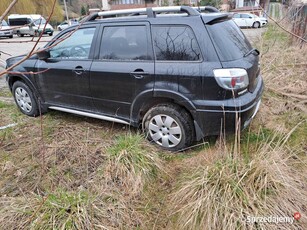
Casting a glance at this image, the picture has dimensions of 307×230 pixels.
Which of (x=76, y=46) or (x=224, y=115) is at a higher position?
(x=76, y=46)

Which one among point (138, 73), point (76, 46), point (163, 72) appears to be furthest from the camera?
point (76, 46)

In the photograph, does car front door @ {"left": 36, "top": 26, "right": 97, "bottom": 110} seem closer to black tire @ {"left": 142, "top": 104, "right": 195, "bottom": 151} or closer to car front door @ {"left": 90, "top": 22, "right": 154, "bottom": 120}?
car front door @ {"left": 90, "top": 22, "right": 154, "bottom": 120}

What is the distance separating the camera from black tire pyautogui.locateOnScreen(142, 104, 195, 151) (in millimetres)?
2998

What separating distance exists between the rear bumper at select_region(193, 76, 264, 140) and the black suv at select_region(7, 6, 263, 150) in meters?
0.01

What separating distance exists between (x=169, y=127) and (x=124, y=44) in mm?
1246

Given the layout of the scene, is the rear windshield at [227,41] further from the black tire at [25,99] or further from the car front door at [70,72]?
the black tire at [25,99]

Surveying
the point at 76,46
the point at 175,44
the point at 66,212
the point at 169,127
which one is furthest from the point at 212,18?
the point at 66,212

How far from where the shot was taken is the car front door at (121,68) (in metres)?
3.04

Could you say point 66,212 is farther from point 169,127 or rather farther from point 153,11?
point 153,11

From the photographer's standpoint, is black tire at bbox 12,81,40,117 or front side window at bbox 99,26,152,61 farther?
black tire at bbox 12,81,40,117

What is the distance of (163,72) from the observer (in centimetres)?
290

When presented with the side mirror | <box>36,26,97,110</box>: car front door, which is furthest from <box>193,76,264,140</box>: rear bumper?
the side mirror

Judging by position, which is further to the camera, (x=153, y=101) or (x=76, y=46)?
(x=76, y=46)

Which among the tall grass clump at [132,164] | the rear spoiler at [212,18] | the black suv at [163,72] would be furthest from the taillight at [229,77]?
the tall grass clump at [132,164]
